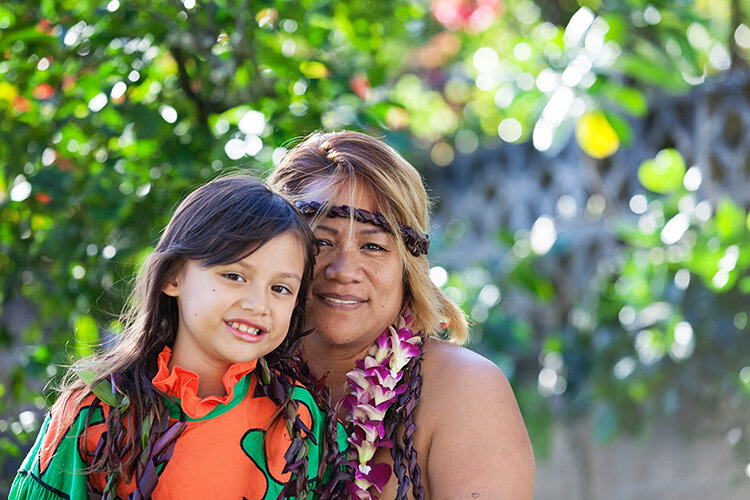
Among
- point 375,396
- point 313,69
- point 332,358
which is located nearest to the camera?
point 375,396

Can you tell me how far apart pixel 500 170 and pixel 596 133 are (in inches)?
64.6

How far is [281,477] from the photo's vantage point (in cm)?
210

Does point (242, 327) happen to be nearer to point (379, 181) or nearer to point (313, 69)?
point (379, 181)

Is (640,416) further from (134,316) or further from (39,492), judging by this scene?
(39,492)

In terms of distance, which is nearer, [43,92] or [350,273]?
[350,273]

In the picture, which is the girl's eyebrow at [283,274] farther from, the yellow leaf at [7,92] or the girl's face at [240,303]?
the yellow leaf at [7,92]

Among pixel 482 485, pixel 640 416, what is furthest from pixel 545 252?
pixel 482 485

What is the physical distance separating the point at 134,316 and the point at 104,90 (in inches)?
31.0

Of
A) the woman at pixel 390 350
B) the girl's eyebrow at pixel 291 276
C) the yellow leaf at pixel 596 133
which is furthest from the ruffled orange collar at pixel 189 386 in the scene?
the yellow leaf at pixel 596 133

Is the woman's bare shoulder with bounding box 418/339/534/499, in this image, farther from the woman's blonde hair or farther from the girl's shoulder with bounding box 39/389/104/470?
the girl's shoulder with bounding box 39/389/104/470

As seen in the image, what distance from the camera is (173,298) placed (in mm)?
2229

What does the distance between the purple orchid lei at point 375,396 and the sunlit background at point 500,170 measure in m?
0.74

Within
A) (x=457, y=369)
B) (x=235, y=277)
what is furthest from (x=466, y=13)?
(x=235, y=277)

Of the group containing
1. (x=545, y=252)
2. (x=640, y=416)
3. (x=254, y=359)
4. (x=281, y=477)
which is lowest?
(x=640, y=416)
